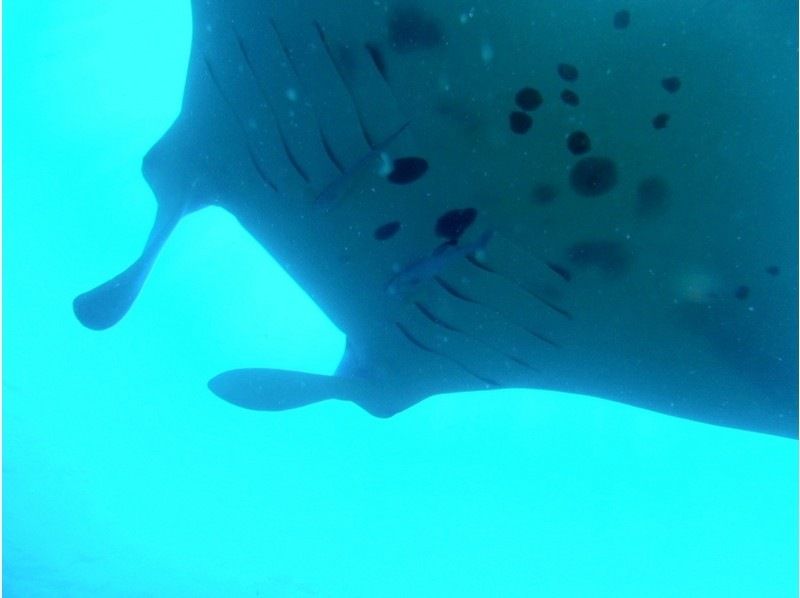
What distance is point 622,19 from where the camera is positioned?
1.30m

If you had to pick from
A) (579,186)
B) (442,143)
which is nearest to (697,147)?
(579,186)

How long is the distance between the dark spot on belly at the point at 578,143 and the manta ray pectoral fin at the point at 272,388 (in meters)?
0.95

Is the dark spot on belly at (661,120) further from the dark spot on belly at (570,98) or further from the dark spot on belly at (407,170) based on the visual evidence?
the dark spot on belly at (407,170)

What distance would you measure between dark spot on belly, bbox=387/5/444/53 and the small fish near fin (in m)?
0.63

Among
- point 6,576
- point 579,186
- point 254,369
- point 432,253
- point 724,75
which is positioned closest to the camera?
point 724,75

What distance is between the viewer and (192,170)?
5.26 feet

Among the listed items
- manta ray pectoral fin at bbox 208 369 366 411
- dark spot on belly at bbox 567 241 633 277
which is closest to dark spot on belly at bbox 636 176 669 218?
dark spot on belly at bbox 567 241 633 277

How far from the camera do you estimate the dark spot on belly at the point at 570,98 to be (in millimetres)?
1362

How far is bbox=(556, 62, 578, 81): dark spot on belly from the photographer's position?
4.41 feet

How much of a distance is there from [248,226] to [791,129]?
49.5 inches

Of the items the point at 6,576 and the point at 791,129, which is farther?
the point at 6,576

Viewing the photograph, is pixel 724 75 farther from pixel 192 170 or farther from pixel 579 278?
pixel 192 170

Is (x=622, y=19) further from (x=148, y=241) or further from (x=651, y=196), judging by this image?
(x=148, y=241)

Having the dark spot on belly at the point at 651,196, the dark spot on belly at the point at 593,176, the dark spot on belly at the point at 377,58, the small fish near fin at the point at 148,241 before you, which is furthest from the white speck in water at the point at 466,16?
the small fish near fin at the point at 148,241
